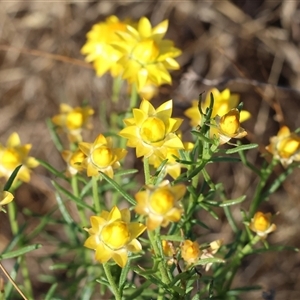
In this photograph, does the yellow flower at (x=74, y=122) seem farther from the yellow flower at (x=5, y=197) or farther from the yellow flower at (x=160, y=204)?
the yellow flower at (x=160, y=204)

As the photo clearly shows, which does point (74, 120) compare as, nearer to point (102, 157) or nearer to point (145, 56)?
point (145, 56)

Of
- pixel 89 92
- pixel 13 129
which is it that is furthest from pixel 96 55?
pixel 13 129

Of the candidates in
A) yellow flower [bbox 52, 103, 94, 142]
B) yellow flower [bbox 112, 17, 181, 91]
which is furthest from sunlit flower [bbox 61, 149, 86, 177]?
yellow flower [bbox 112, 17, 181, 91]

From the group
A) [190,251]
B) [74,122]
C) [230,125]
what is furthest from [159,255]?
[74,122]

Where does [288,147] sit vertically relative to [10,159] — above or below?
above

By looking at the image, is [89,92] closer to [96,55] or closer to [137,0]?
[137,0]

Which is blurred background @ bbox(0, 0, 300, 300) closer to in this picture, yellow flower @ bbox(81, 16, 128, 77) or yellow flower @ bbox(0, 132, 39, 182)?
yellow flower @ bbox(81, 16, 128, 77)
